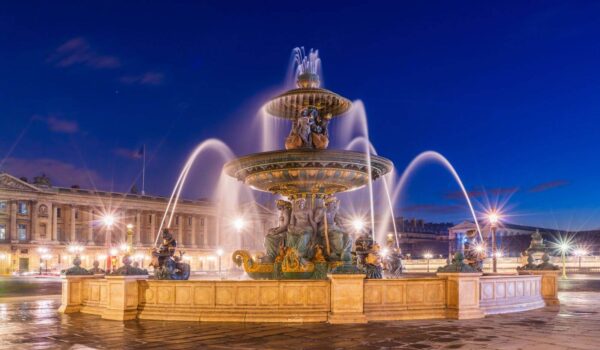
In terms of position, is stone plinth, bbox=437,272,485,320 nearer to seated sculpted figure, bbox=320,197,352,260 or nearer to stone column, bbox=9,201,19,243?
seated sculpted figure, bbox=320,197,352,260

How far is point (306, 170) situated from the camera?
1664cm

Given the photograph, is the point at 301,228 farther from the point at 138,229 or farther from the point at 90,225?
the point at 138,229

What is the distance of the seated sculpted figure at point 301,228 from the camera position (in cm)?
1681

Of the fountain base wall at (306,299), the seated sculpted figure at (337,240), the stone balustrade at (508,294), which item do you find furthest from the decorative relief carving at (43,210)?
the stone balustrade at (508,294)

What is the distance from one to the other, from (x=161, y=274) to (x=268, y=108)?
644 centimetres

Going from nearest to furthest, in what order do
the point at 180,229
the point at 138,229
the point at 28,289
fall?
the point at 28,289 → the point at 138,229 → the point at 180,229

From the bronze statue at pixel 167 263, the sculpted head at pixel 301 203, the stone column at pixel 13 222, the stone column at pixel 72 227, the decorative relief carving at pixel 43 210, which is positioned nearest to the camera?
the bronze statue at pixel 167 263

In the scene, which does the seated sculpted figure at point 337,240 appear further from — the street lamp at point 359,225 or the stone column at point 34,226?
the stone column at point 34,226

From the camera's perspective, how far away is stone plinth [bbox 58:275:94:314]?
15363mm

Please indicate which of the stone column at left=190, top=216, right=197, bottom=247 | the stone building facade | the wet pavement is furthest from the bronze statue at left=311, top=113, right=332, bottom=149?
the stone column at left=190, top=216, right=197, bottom=247

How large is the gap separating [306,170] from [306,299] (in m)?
4.85

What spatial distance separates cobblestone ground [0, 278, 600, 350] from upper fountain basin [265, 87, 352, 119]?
776 centimetres

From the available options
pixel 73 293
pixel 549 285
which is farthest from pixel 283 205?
pixel 549 285

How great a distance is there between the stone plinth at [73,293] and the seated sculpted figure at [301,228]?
5.52m
